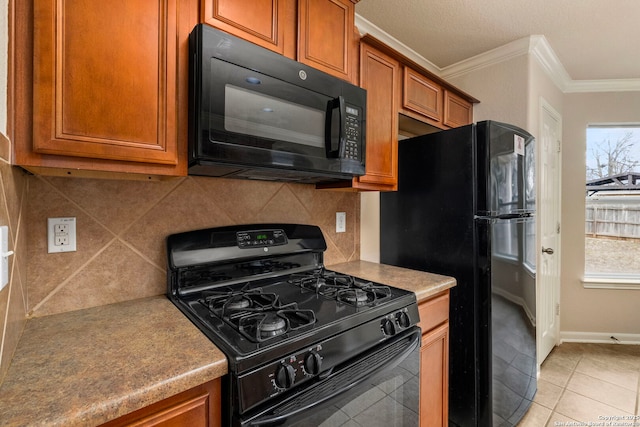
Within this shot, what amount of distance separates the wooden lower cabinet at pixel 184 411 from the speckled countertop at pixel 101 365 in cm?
5

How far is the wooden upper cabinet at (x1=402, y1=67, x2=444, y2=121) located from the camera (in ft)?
5.99

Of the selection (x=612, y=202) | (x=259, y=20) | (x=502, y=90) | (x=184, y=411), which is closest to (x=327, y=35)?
(x=259, y=20)

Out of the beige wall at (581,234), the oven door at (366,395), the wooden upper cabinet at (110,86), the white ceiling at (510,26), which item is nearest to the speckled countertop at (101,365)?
the oven door at (366,395)

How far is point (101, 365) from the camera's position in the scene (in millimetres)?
719

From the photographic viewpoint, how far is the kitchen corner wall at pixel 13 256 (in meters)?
0.66

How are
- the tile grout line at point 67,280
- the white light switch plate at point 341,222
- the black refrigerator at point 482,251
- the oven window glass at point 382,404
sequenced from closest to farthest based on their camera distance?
the oven window glass at point 382,404 → the tile grout line at point 67,280 → the black refrigerator at point 482,251 → the white light switch plate at point 341,222

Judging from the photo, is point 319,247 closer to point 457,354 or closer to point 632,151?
point 457,354

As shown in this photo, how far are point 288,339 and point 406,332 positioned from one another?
1.91 feet

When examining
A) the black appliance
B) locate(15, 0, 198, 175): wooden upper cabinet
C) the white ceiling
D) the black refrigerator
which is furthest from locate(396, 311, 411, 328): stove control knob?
the white ceiling

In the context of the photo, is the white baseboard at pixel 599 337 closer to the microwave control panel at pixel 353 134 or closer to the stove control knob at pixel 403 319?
the stove control knob at pixel 403 319

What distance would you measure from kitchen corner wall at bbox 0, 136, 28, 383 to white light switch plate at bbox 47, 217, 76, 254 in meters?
0.07

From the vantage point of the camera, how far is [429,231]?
1.82 meters

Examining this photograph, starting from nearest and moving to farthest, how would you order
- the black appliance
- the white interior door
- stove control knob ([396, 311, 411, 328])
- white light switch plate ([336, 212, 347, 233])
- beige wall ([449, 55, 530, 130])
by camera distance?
the black appliance → stove control knob ([396, 311, 411, 328]) → white light switch plate ([336, 212, 347, 233]) → beige wall ([449, 55, 530, 130]) → the white interior door

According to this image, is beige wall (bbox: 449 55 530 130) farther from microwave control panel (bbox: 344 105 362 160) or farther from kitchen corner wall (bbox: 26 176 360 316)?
kitchen corner wall (bbox: 26 176 360 316)
